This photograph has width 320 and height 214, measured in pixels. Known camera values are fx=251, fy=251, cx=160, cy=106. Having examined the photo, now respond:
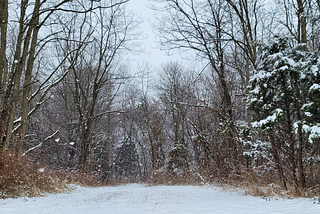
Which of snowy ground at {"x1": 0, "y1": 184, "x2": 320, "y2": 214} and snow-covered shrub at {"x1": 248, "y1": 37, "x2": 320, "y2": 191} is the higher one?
snow-covered shrub at {"x1": 248, "y1": 37, "x2": 320, "y2": 191}

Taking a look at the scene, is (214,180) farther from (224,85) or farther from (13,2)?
(13,2)

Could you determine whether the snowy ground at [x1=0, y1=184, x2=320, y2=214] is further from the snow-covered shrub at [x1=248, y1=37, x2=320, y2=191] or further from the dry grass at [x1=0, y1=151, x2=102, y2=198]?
the snow-covered shrub at [x1=248, y1=37, x2=320, y2=191]

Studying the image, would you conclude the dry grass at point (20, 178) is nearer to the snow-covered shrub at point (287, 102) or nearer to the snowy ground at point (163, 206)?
the snowy ground at point (163, 206)

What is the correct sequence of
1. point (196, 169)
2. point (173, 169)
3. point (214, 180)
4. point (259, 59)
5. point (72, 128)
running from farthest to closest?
point (72, 128)
point (173, 169)
point (196, 169)
point (214, 180)
point (259, 59)

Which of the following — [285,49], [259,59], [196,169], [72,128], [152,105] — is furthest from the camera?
[152,105]

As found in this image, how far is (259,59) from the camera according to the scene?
6098 mm

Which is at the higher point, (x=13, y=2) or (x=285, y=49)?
(x=13, y=2)

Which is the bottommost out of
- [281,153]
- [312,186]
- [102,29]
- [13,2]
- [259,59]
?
[312,186]

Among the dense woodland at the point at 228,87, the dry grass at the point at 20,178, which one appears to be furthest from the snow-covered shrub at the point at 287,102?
the dry grass at the point at 20,178

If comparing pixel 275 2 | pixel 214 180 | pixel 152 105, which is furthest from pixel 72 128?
pixel 275 2

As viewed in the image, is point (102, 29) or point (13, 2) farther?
point (102, 29)

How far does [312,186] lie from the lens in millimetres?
5113

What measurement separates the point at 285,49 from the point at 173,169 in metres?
10.3

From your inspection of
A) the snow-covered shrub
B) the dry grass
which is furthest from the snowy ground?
the snow-covered shrub
